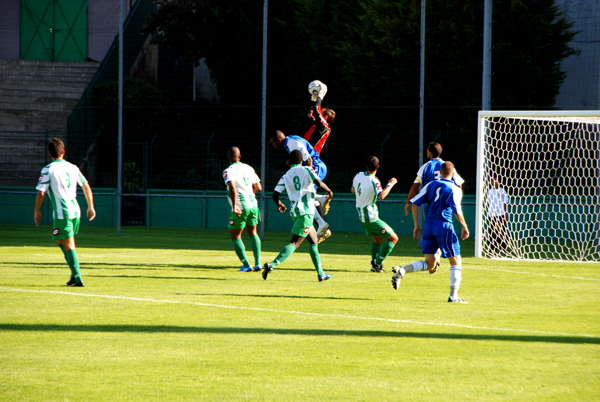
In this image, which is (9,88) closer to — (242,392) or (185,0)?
(185,0)

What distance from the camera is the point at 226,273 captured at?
37.9 ft

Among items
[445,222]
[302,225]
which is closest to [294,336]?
[445,222]

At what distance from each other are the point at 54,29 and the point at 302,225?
26.2 meters

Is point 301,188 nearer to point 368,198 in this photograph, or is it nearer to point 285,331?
point 368,198

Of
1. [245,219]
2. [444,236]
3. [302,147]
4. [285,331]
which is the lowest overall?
[285,331]

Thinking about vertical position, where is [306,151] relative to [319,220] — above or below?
above

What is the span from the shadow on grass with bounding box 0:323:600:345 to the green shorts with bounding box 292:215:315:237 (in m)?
3.45

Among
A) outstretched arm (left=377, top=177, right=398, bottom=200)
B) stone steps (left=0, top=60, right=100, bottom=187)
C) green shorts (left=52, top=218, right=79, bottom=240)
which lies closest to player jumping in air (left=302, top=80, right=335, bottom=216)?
outstretched arm (left=377, top=177, right=398, bottom=200)

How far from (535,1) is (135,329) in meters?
18.9

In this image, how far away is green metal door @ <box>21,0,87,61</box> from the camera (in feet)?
107

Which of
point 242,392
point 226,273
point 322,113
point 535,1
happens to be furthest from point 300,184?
point 535,1

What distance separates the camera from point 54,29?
3266cm

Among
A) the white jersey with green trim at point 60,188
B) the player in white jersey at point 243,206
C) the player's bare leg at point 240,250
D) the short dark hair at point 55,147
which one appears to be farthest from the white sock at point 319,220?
the short dark hair at point 55,147

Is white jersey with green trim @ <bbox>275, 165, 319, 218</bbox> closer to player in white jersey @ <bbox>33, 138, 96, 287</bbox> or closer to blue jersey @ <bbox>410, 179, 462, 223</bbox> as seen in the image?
blue jersey @ <bbox>410, 179, 462, 223</bbox>
